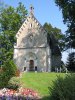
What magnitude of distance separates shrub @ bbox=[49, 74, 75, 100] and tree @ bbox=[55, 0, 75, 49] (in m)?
30.3

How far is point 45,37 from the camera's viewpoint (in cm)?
5716

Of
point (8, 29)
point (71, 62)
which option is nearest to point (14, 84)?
point (71, 62)

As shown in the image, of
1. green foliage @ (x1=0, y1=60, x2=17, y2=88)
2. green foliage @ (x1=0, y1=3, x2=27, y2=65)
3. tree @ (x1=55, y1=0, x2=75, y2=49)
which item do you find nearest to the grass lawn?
green foliage @ (x1=0, y1=60, x2=17, y2=88)

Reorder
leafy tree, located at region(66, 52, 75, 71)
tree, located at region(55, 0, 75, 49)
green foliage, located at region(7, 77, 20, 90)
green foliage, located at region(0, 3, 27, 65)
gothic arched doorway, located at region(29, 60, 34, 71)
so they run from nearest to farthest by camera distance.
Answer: green foliage, located at region(7, 77, 20, 90) → tree, located at region(55, 0, 75, 49) → leafy tree, located at region(66, 52, 75, 71) → gothic arched doorway, located at region(29, 60, 34, 71) → green foliage, located at region(0, 3, 27, 65)

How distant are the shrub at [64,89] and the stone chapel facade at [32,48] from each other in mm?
43711

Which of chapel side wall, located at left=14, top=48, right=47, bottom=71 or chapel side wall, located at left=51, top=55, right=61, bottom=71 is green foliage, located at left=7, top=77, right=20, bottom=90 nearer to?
A: chapel side wall, located at left=14, top=48, right=47, bottom=71

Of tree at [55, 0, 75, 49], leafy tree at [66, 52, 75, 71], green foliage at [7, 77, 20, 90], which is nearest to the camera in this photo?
green foliage at [7, 77, 20, 90]

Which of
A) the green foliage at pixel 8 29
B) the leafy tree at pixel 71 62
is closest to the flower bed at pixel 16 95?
the leafy tree at pixel 71 62

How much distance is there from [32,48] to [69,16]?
649 inches

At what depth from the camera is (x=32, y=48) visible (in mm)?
57406

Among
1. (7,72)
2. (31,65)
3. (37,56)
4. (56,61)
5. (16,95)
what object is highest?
(37,56)

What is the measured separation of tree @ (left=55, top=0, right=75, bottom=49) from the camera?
4144 centimetres

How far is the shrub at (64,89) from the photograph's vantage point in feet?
35.6

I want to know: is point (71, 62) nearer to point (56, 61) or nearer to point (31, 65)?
point (56, 61)
